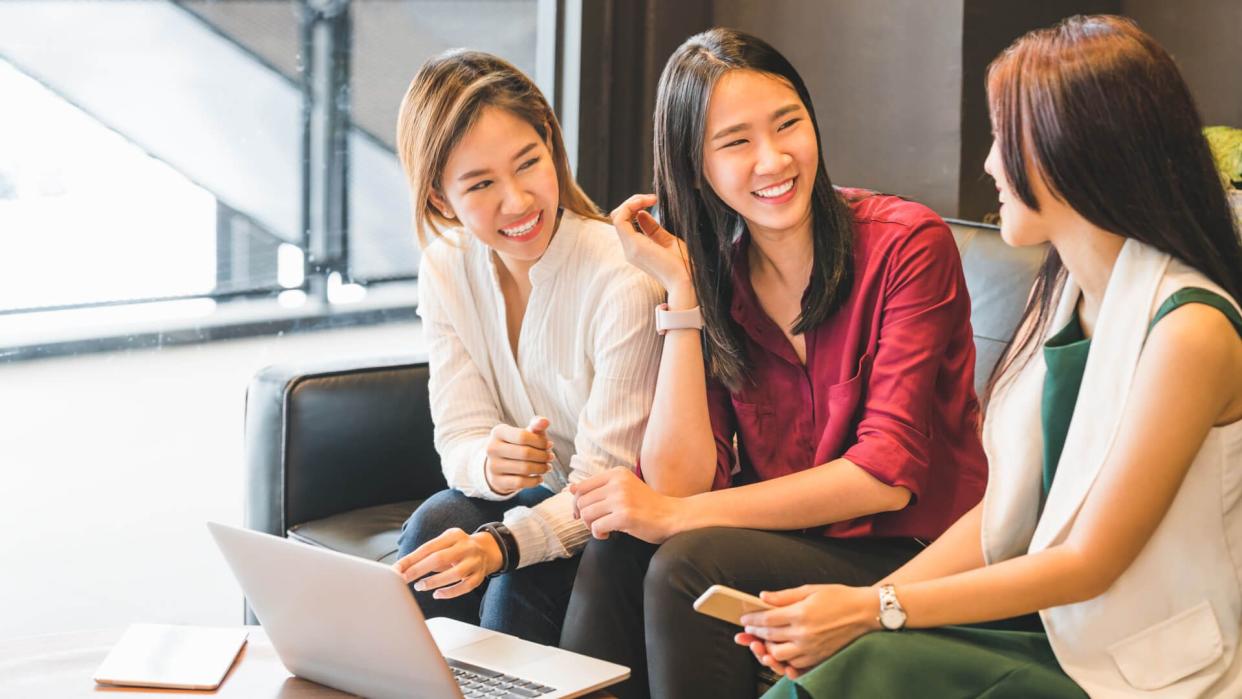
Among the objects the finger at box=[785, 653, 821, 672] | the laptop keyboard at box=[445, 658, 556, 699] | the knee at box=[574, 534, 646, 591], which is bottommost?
the laptop keyboard at box=[445, 658, 556, 699]

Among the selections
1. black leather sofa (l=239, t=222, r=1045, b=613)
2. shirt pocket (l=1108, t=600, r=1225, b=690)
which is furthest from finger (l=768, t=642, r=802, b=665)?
black leather sofa (l=239, t=222, r=1045, b=613)

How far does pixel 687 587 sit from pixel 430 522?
506 millimetres

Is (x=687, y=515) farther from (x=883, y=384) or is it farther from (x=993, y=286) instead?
(x=993, y=286)

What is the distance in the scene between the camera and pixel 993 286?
2.16 m

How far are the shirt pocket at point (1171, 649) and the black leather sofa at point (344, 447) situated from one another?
0.90 meters

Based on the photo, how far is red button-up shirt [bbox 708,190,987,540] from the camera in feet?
5.71

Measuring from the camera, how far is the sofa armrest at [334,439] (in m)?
2.33

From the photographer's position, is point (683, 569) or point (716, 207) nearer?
point (683, 569)

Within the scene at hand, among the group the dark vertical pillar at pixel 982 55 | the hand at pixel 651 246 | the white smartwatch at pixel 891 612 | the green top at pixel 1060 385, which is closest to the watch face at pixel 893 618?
the white smartwatch at pixel 891 612

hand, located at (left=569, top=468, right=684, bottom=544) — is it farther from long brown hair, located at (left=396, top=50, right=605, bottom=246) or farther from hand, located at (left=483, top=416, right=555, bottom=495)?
long brown hair, located at (left=396, top=50, right=605, bottom=246)

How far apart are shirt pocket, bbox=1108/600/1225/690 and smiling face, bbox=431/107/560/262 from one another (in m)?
1.01

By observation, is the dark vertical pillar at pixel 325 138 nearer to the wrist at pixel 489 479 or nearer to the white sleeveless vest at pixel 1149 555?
the wrist at pixel 489 479

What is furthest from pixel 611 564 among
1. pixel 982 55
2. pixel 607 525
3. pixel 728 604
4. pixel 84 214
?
pixel 84 214

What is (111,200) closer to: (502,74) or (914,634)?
(502,74)
